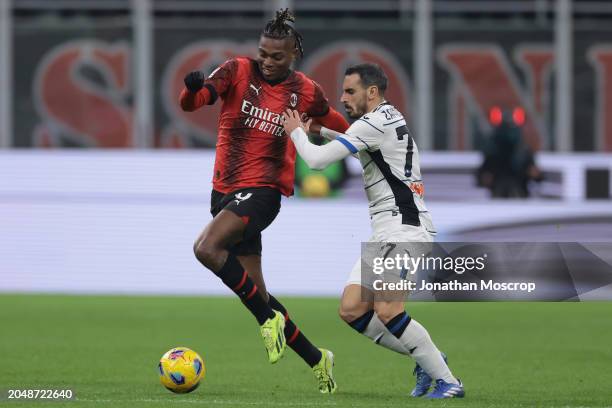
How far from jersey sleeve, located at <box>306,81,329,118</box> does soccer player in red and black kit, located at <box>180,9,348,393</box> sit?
0.05 m

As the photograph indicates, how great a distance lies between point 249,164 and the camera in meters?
8.44

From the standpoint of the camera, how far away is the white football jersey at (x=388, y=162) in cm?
774

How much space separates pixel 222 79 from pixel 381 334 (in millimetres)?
1948

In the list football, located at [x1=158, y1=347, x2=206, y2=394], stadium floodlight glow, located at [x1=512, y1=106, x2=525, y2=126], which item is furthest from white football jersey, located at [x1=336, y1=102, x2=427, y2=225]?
stadium floodlight glow, located at [x1=512, y1=106, x2=525, y2=126]

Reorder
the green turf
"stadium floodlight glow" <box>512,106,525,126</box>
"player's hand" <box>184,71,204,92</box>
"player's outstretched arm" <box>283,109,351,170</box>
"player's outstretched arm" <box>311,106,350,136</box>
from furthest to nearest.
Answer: "stadium floodlight glow" <box>512,106,525,126</box> → "player's outstretched arm" <box>311,106,350,136</box> → "player's hand" <box>184,71,204,92</box> → the green turf → "player's outstretched arm" <box>283,109,351,170</box>

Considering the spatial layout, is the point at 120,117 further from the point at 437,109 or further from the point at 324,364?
the point at 324,364

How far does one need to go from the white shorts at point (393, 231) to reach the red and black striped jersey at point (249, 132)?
0.96 metres

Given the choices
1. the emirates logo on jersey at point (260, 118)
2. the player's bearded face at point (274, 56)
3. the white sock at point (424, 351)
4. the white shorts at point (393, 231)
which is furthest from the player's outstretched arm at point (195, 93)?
the white sock at point (424, 351)

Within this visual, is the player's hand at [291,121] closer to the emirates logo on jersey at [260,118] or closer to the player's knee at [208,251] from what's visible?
Result: the emirates logo on jersey at [260,118]

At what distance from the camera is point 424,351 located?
7.66 m

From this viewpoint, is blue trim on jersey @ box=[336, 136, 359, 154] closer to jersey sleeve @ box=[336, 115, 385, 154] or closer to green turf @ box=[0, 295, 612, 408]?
jersey sleeve @ box=[336, 115, 385, 154]

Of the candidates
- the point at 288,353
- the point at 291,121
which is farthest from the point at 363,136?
the point at 288,353

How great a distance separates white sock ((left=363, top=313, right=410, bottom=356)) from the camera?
7.89 meters

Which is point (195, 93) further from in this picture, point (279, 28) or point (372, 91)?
point (372, 91)
